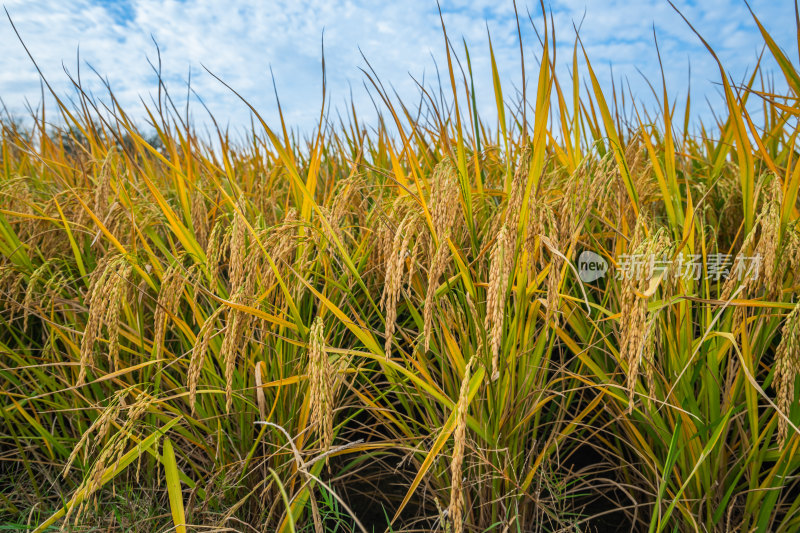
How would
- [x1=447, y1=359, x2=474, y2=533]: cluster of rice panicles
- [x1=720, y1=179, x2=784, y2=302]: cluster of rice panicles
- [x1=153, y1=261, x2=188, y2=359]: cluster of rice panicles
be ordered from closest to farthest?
1. [x1=447, y1=359, x2=474, y2=533]: cluster of rice panicles
2. [x1=720, y1=179, x2=784, y2=302]: cluster of rice panicles
3. [x1=153, y1=261, x2=188, y2=359]: cluster of rice panicles

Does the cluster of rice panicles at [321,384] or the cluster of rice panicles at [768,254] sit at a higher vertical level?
the cluster of rice panicles at [768,254]

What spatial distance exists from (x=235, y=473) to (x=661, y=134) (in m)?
2.26

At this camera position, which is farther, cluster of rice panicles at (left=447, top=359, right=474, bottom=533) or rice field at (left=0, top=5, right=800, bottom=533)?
rice field at (left=0, top=5, right=800, bottom=533)

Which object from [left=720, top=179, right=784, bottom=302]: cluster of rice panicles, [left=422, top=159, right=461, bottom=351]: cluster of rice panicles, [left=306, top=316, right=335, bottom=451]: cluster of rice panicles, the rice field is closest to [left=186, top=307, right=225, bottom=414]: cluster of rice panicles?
the rice field

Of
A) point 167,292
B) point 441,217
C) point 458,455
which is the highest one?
point 441,217

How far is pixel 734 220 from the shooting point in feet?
7.13

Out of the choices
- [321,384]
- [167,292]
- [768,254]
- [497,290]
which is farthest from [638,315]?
[167,292]

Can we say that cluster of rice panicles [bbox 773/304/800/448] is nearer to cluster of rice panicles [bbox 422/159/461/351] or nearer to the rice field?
the rice field

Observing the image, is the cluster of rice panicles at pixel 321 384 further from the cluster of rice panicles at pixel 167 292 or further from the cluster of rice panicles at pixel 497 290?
the cluster of rice panicles at pixel 167 292

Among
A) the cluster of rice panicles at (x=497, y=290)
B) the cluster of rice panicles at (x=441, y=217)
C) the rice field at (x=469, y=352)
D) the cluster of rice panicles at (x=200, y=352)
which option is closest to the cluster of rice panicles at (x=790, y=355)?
the rice field at (x=469, y=352)

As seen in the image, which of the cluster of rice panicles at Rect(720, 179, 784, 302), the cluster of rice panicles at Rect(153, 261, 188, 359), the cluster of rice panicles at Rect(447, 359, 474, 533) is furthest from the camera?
the cluster of rice panicles at Rect(153, 261, 188, 359)

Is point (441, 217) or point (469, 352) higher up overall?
point (441, 217)

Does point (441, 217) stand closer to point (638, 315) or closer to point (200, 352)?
point (638, 315)

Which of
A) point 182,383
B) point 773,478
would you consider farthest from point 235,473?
point 773,478
